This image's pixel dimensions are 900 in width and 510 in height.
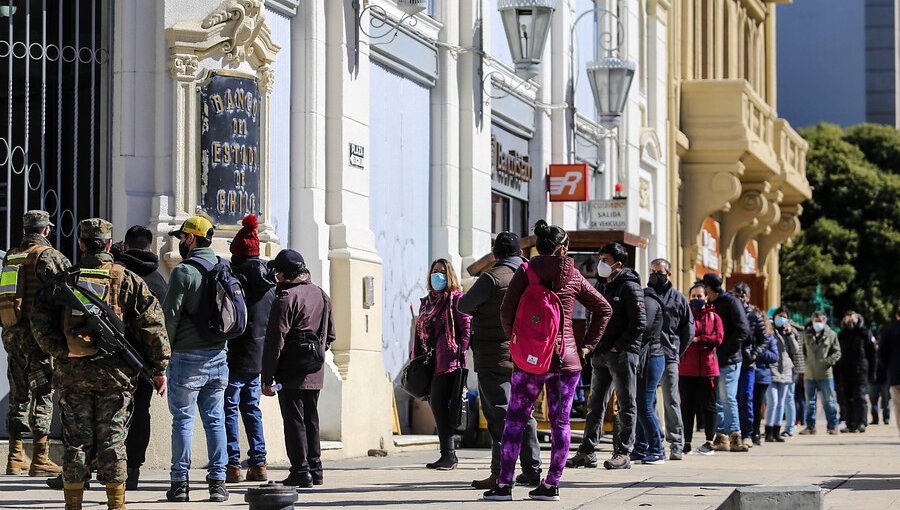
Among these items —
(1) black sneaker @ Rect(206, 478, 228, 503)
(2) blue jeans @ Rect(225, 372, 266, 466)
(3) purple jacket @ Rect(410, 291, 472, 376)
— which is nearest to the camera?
(1) black sneaker @ Rect(206, 478, 228, 503)

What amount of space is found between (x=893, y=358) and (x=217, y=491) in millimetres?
8322

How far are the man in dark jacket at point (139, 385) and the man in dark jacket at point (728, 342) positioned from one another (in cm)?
728

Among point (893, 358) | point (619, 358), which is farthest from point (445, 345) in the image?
point (893, 358)

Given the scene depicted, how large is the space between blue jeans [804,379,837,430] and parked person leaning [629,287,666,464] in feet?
29.9

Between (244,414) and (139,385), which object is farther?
(244,414)

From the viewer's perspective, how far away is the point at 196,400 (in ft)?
37.7

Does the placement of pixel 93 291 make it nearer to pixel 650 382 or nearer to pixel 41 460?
pixel 41 460

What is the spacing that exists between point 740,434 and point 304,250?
16.9ft

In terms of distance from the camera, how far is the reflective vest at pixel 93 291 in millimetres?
9750

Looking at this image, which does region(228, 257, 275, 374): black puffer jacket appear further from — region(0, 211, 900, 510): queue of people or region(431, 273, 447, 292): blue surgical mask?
region(431, 273, 447, 292): blue surgical mask

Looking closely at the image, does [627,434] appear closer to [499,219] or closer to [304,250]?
[304,250]

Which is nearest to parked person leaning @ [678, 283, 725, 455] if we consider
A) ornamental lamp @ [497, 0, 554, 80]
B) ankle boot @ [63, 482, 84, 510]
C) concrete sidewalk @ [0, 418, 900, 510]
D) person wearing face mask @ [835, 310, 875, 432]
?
concrete sidewalk @ [0, 418, 900, 510]

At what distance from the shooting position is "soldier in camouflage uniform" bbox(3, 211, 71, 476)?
12.5 metres

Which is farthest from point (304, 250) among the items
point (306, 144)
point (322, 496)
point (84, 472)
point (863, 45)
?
point (863, 45)
